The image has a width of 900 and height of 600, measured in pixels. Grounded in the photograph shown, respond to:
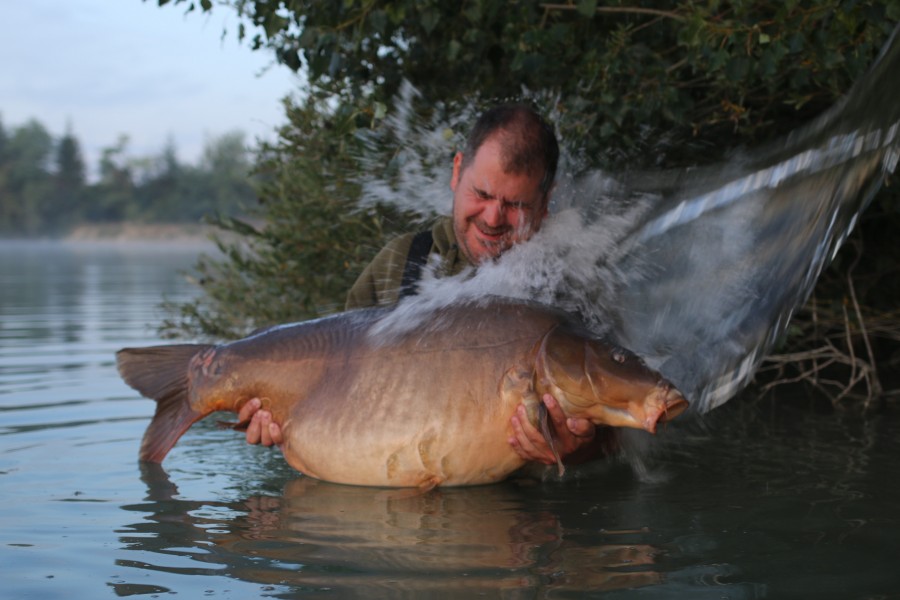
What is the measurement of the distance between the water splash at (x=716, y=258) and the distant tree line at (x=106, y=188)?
311 ft

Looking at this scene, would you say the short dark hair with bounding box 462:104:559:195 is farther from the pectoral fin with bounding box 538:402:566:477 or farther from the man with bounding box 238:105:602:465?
the pectoral fin with bounding box 538:402:566:477

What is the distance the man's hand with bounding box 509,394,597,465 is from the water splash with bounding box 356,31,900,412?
0.57 m

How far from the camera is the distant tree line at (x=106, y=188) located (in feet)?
338

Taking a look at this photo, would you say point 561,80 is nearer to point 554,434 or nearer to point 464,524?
point 554,434

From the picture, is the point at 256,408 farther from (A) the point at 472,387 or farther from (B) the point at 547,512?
(B) the point at 547,512

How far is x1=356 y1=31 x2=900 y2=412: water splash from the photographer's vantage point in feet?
12.9

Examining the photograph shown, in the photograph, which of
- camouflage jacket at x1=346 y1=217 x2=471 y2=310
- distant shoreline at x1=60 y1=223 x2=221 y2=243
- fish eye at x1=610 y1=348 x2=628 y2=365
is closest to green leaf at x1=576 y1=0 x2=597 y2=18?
camouflage jacket at x1=346 y1=217 x2=471 y2=310

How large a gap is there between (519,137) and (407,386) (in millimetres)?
1224

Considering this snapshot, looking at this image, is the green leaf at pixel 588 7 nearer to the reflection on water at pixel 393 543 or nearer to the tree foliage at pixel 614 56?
the tree foliage at pixel 614 56

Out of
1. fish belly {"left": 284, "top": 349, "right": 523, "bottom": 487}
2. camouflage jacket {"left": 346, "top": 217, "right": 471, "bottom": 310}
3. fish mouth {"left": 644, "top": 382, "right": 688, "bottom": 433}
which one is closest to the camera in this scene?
fish mouth {"left": 644, "top": 382, "right": 688, "bottom": 433}

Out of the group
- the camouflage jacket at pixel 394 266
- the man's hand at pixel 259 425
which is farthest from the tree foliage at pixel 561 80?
Result: the man's hand at pixel 259 425

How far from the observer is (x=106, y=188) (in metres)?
110

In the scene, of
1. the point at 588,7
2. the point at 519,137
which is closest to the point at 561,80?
the point at 588,7

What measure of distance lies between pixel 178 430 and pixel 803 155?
2690 mm
